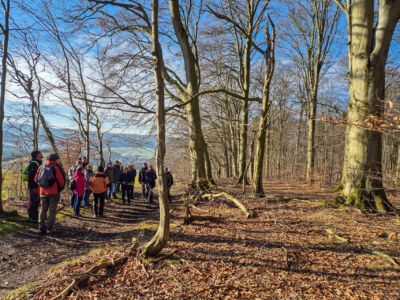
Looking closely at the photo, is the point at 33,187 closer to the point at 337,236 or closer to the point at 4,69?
the point at 4,69

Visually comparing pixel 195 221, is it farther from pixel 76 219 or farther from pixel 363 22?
pixel 363 22

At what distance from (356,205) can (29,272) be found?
26.4ft

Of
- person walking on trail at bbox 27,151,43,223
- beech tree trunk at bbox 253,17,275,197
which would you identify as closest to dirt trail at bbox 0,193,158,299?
person walking on trail at bbox 27,151,43,223

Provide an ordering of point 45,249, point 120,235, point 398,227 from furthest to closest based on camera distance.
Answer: point 120,235
point 45,249
point 398,227

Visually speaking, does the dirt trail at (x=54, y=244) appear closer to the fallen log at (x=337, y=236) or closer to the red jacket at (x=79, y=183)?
the red jacket at (x=79, y=183)

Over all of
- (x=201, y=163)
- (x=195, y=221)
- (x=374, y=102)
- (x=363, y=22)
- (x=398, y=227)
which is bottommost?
(x=195, y=221)

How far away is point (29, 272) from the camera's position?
415 cm

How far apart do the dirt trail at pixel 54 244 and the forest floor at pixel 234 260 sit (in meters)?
0.02

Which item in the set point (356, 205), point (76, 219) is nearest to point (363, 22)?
point (356, 205)

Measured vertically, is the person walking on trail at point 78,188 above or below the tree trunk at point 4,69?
below

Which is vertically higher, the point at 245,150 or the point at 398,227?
the point at 245,150

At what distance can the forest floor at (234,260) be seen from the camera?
3029mm

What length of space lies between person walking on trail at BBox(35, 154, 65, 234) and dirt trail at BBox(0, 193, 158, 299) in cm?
37

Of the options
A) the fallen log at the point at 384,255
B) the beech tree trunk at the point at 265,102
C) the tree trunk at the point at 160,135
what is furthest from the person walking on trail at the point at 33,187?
the fallen log at the point at 384,255
